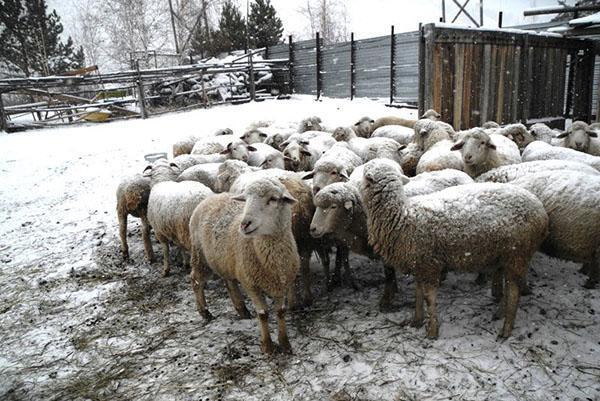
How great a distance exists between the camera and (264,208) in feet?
10.7

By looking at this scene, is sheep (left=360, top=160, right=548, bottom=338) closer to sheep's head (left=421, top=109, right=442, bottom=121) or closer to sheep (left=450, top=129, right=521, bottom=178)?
sheep (left=450, top=129, right=521, bottom=178)

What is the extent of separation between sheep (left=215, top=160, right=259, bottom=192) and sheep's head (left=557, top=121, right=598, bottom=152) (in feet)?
16.1

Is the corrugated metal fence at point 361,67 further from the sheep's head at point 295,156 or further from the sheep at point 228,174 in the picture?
the sheep at point 228,174

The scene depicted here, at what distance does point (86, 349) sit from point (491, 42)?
28.8 ft

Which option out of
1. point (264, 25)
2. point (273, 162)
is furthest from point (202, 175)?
point (264, 25)

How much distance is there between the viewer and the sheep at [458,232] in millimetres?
3162

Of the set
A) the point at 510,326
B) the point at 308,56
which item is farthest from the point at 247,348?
the point at 308,56

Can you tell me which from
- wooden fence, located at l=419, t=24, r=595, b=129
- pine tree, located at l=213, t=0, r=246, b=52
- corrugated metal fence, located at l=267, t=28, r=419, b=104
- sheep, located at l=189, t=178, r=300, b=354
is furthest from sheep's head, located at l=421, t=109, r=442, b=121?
pine tree, located at l=213, t=0, r=246, b=52

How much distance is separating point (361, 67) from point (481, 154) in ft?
40.3

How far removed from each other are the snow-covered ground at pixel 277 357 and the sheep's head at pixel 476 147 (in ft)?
4.69

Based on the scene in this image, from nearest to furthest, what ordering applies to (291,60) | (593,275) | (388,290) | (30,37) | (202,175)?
(593,275) → (388,290) → (202,175) → (291,60) → (30,37)

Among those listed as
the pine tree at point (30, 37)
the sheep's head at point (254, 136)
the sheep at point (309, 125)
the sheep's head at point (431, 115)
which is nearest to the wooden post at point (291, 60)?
the sheep at point (309, 125)

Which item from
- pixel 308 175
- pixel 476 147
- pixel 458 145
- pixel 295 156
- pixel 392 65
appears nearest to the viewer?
pixel 308 175

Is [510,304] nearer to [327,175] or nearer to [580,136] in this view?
[327,175]
